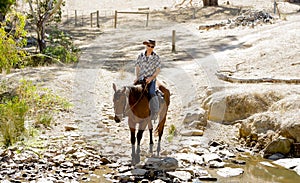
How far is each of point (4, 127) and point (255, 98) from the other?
19.3 ft

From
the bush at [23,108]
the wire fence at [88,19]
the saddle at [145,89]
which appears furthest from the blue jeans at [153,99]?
the wire fence at [88,19]

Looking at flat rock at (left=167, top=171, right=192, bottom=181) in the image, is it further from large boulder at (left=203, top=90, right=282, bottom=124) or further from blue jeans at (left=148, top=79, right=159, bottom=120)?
large boulder at (left=203, top=90, right=282, bottom=124)

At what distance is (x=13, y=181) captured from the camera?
771 centimetres

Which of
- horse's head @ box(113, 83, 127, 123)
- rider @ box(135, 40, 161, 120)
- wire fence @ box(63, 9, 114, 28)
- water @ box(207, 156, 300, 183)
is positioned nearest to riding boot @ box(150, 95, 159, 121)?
rider @ box(135, 40, 161, 120)

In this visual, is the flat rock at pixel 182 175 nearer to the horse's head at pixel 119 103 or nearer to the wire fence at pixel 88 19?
the horse's head at pixel 119 103

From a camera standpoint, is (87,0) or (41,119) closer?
(41,119)

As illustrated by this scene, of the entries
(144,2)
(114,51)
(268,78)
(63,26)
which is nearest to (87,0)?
(144,2)

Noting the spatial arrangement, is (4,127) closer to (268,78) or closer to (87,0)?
(268,78)

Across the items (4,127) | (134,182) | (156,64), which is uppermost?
(156,64)

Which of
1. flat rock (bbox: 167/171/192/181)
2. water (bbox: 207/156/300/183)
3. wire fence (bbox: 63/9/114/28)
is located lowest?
water (bbox: 207/156/300/183)

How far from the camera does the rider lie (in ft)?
29.0

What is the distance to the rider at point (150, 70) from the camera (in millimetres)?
8828

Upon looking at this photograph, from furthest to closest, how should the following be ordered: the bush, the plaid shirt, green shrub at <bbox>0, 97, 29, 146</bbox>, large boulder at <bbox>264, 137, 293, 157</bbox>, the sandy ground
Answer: the sandy ground
large boulder at <bbox>264, 137, 293, 157</bbox>
the bush
green shrub at <bbox>0, 97, 29, 146</bbox>
the plaid shirt

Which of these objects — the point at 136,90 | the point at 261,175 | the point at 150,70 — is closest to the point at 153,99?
the point at 136,90
